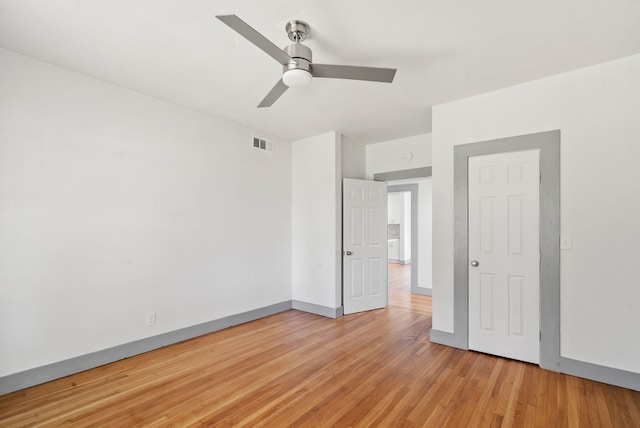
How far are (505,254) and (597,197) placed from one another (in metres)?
0.91

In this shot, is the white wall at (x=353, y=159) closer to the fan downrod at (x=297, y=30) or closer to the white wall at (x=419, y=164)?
the white wall at (x=419, y=164)

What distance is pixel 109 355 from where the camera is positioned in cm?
298

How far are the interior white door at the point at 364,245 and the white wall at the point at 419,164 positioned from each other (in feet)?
1.30

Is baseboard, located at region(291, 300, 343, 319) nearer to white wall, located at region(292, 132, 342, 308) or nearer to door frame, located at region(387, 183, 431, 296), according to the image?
white wall, located at region(292, 132, 342, 308)

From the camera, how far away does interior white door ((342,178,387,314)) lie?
15.3 ft

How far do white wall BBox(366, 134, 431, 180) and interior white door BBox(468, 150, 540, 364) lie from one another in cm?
142

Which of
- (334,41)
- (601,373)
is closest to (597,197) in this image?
(601,373)

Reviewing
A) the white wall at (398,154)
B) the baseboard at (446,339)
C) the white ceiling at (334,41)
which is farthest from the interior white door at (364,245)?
the white ceiling at (334,41)

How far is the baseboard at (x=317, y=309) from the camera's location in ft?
14.7

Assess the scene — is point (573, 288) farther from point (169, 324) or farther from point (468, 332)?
point (169, 324)

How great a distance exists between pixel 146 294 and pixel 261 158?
94.2 inches

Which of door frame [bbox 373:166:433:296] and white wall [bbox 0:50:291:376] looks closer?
white wall [bbox 0:50:291:376]

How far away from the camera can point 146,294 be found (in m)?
3.28

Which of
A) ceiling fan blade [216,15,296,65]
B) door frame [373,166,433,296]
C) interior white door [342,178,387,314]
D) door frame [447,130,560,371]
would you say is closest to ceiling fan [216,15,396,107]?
ceiling fan blade [216,15,296,65]
